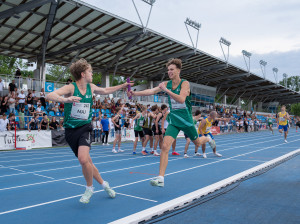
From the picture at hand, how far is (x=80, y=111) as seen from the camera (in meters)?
3.96

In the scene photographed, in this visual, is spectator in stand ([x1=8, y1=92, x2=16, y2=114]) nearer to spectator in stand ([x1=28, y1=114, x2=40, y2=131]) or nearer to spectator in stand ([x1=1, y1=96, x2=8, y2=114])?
spectator in stand ([x1=1, y1=96, x2=8, y2=114])

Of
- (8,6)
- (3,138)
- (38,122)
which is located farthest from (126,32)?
(3,138)

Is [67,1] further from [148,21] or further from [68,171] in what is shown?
[68,171]

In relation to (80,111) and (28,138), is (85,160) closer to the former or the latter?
(80,111)

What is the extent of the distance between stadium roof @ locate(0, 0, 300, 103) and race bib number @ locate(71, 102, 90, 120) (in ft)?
45.8

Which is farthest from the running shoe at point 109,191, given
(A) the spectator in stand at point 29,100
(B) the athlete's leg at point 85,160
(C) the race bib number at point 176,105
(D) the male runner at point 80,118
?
(A) the spectator in stand at point 29,100

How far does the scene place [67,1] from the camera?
1697 centimetres

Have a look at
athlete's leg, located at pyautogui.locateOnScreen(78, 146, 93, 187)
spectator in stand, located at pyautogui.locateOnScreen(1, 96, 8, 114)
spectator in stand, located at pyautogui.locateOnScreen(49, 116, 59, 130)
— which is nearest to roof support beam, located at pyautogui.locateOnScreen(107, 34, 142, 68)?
spectator in stand, located at pyautogui.locateOnScreen(49, 116, 59, 130)

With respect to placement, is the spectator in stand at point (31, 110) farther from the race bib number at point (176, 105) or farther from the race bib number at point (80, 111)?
the race bib number at point (80, 111)

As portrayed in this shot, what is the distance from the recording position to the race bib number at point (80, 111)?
3.94m

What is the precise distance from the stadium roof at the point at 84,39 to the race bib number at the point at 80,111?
14.0 m

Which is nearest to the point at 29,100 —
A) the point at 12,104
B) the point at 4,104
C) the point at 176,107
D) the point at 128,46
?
the point at 12,104

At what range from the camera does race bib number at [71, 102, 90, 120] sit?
12.9 feet

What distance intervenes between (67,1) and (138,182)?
14604 mm
